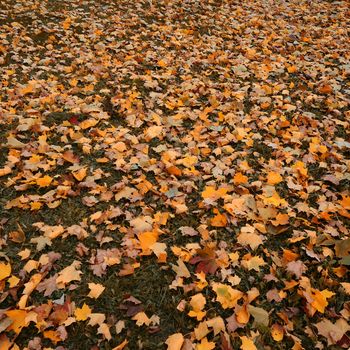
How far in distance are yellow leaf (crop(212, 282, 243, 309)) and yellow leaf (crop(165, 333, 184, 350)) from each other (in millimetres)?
387

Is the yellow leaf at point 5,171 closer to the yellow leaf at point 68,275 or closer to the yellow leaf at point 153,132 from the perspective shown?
the yellow leaf at point 68,275

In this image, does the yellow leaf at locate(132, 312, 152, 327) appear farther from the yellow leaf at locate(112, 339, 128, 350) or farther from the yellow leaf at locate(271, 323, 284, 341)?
the yellow leaf at locate(271, 323, 284, 341)

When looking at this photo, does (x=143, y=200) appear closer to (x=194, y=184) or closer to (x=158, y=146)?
(x=194, y=184)

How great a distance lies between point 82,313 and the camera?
2.54m

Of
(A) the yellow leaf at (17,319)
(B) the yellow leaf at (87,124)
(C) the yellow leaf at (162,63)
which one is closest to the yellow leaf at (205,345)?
(A) the yellow leaf at (17,319)

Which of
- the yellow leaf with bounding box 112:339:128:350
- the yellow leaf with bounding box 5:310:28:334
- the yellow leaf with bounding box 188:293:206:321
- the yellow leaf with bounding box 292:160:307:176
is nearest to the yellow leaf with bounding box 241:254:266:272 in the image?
the yellow leaf with bounding box 188:293:206:321

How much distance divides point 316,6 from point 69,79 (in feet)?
20.6

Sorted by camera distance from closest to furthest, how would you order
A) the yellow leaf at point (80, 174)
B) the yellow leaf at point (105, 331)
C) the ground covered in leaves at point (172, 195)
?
1. the yellow leaf at point (105, 331)
2. the ground covered in leaves at point (172, 195)
3. the yellow leaf at point (80, 174)

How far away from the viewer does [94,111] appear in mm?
4547

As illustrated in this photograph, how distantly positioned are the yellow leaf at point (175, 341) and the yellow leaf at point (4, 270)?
Result: 130 cm

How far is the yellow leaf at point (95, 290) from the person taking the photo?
8.73ft

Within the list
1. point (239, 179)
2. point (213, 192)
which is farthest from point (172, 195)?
point (239, 179)

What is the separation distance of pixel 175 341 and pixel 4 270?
4.56ft

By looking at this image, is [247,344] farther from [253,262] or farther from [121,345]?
[121,345]
